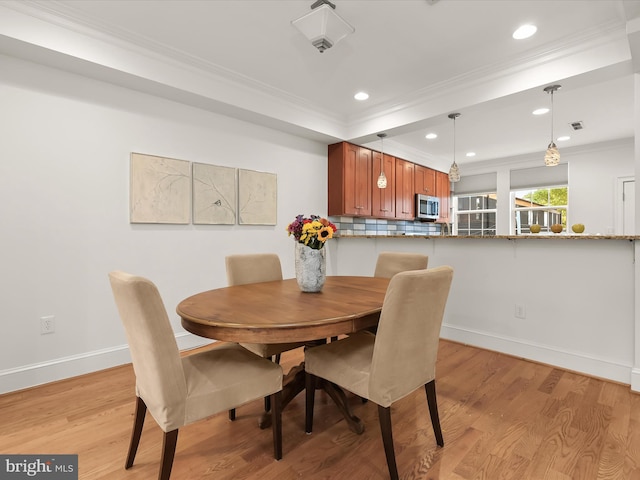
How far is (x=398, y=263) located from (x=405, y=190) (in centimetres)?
293

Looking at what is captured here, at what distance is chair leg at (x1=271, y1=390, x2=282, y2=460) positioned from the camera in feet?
4.94

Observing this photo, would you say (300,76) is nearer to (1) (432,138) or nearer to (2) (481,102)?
(2) (481,102)

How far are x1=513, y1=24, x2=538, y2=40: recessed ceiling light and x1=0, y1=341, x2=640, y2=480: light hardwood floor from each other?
2504mm

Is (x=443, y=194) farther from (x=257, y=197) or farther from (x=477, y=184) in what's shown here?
(x=257, y=197)

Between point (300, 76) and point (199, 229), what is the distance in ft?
5.67

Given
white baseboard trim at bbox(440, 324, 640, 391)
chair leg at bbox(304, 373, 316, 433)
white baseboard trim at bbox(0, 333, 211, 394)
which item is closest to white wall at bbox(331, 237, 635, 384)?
white baseboard trim at bbox(440, 324, 640, 391)

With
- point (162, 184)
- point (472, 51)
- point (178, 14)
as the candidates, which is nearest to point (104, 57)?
point (178, 14)

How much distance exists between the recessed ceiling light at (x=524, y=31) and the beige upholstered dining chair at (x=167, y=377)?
277 cm

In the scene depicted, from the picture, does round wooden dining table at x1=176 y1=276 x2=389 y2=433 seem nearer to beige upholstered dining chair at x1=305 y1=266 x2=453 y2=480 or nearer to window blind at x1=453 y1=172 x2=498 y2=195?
beige upholstered dining chair at x1=305 y1=266 x2=453 y2=480

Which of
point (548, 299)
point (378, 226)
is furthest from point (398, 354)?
point (378, 226)

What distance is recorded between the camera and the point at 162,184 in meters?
2.90

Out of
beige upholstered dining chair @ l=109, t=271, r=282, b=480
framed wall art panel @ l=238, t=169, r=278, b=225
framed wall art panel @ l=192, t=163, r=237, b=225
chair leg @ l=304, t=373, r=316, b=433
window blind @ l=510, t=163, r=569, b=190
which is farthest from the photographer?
window blind @ l=510, t=163, r=569, b=190

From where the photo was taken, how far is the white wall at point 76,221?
2.25m
